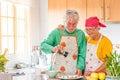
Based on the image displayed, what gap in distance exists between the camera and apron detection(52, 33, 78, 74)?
270 cm

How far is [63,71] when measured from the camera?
2.73 metres

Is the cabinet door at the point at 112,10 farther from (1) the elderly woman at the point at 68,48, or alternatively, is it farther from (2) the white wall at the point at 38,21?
(2) the white wall at the point at 38,21

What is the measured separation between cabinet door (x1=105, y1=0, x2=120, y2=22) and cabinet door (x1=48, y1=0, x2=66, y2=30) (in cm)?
73

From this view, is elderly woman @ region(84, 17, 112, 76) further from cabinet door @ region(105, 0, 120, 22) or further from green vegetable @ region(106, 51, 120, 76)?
cabinet door @ region(105, 0, 120, 22)

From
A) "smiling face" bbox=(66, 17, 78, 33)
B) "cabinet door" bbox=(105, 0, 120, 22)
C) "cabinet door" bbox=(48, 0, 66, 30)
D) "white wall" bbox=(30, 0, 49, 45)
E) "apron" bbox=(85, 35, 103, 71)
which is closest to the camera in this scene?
"smiling face" bbox=(66, 17, 78, 33)

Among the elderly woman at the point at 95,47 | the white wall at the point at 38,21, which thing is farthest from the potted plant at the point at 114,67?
the white wall at the point at 38,21

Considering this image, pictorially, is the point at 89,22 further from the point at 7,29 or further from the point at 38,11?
the point at 38,11

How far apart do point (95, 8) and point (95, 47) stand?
1101mm

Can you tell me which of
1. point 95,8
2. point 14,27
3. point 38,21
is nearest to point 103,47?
point 95,8

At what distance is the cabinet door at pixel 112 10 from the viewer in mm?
3477

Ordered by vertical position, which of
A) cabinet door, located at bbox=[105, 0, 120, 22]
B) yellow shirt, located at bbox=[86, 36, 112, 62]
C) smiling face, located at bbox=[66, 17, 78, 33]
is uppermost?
cabinet door, located at bbox=[105, 0, 120, 22]

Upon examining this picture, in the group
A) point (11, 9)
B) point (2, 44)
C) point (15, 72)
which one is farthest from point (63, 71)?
point (11, 9)

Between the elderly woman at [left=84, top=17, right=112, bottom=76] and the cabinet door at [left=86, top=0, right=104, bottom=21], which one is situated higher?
the cabinet door at [left=86, top=0, right=104, bottom=21]

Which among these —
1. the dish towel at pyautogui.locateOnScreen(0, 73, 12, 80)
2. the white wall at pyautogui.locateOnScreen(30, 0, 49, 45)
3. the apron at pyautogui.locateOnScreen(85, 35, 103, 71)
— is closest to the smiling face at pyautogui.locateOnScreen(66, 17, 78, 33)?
the apron at pyautogui.locateOnScreen(85, 35, 103, 71)
